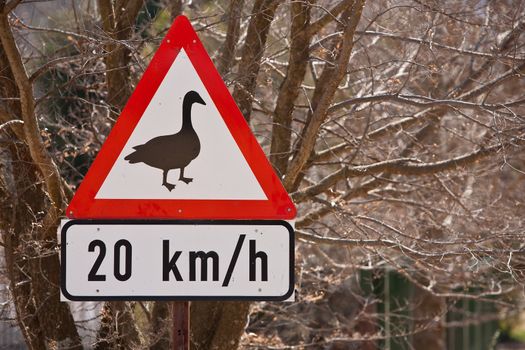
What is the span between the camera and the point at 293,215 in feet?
10.9

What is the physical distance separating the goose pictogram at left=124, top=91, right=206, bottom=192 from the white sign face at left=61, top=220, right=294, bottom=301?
22 cm

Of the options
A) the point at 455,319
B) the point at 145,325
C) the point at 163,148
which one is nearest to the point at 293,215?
the point at 163,148

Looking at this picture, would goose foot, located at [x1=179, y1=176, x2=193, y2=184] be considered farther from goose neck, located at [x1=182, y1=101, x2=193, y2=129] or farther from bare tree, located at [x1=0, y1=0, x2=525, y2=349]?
bare tree, located at [x1=0, y1=0, x2=525, y2=349]

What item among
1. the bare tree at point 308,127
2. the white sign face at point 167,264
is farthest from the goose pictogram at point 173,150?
the bare tree at point 308,127

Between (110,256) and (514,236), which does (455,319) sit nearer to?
(514,236)

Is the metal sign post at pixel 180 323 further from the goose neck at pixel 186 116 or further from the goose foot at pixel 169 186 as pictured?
the goose neck at pixel 186 116

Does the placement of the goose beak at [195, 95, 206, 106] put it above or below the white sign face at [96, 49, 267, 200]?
above

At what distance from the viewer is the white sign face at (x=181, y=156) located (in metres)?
3.33

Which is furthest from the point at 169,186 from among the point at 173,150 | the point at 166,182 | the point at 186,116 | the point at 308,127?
the point at 308,127

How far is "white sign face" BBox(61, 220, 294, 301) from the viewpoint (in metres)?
3.27

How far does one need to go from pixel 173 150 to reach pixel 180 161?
0.15 feet

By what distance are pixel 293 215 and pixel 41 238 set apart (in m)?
2.63

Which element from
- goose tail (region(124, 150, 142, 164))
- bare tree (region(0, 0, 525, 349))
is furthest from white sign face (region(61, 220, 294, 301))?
bare tree (region(0, 0, 525, 349))

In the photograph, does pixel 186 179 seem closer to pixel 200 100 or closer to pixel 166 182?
pixel 166 182
